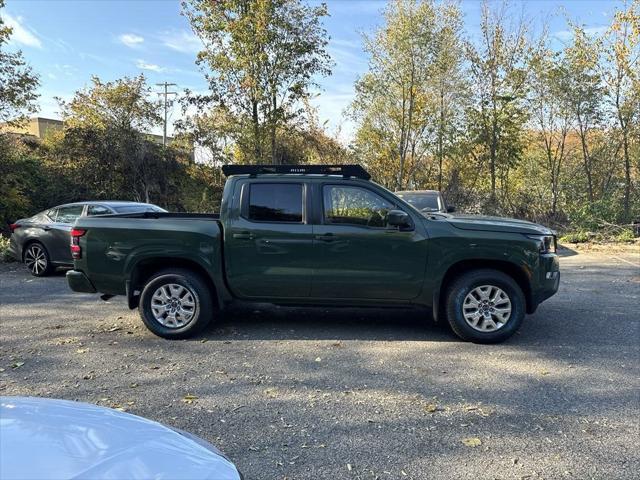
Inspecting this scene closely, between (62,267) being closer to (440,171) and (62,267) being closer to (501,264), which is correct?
(501,264)

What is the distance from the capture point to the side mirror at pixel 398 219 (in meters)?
5.57

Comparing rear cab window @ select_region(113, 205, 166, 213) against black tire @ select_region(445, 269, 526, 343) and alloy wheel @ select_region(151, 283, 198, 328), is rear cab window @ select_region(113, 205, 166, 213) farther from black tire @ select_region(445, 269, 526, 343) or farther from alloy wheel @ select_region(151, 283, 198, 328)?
black tire @ select_region(445, 269, 526, 343)

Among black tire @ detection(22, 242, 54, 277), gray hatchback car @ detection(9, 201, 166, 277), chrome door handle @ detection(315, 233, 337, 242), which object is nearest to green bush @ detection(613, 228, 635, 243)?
chrome door handle @ detection(315, 233, 337, 242)

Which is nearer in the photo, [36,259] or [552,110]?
[36,259]

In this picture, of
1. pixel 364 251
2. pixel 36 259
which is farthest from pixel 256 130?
pixel 364 251

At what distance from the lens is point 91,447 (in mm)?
1758

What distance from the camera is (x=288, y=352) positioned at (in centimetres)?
530

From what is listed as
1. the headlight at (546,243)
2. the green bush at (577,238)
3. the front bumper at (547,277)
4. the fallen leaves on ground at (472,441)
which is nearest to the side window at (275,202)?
the headlight at (546,243)

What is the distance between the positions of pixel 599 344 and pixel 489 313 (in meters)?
1.23

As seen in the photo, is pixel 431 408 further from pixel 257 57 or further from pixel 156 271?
pixel 257 57

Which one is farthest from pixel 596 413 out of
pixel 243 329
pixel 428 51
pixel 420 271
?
pixel 428 51

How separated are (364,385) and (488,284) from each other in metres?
2.00

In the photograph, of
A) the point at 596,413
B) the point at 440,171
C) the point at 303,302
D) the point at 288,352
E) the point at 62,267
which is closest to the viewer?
the point at 596,413

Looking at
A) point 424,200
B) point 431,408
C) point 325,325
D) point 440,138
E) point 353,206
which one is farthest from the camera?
point 440,138
